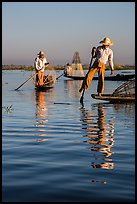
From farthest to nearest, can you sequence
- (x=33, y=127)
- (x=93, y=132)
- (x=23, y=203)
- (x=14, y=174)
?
1. (x=33, y=127)
2. (x=93, y=132)
3. (x=14, y=174)
4. (x=23, y=203)

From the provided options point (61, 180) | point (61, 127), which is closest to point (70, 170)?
point (61, 180)

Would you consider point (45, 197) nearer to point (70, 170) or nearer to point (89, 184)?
point (89, 184)

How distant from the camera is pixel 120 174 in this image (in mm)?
3973

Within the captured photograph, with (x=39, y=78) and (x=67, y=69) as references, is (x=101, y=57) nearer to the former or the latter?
(x=39, y=78)

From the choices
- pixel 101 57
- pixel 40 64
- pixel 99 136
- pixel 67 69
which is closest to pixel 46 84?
pixel 40 64

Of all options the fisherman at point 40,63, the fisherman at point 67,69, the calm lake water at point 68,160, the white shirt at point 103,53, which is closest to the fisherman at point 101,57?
the white shirt at point 103,53

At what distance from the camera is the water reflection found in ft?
14.7

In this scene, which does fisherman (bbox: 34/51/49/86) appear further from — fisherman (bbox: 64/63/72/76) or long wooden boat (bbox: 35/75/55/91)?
fisherman (bbox: 64/63/72/76)

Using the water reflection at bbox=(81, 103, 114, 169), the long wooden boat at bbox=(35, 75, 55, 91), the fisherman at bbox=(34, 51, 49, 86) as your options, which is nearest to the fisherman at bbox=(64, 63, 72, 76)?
the long wooden boat at bbox=(35, 75, 55, 91)

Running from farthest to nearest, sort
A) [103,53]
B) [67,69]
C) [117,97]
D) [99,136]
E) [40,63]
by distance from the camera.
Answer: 1. [67,69]
2. [40,63]
3. [117,97]
4. [103,53]
5. [99,136]

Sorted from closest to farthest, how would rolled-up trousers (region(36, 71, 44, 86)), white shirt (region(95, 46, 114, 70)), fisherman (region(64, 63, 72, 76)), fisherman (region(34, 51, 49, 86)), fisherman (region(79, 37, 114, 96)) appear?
fisherman (region(79, 37, 114, 96))
white shirt (region(95, 46, 114, 70))
fisherman (region(34, 51, 49, 86))
rolled-up trousers (region(36, 71, 44, 86))
fisherman (region(64, 63, 72, 76))

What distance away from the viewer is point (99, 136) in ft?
20.6

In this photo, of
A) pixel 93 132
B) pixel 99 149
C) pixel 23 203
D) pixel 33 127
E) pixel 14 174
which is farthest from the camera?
pixel 33 127

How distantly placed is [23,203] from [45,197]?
0.75ft
